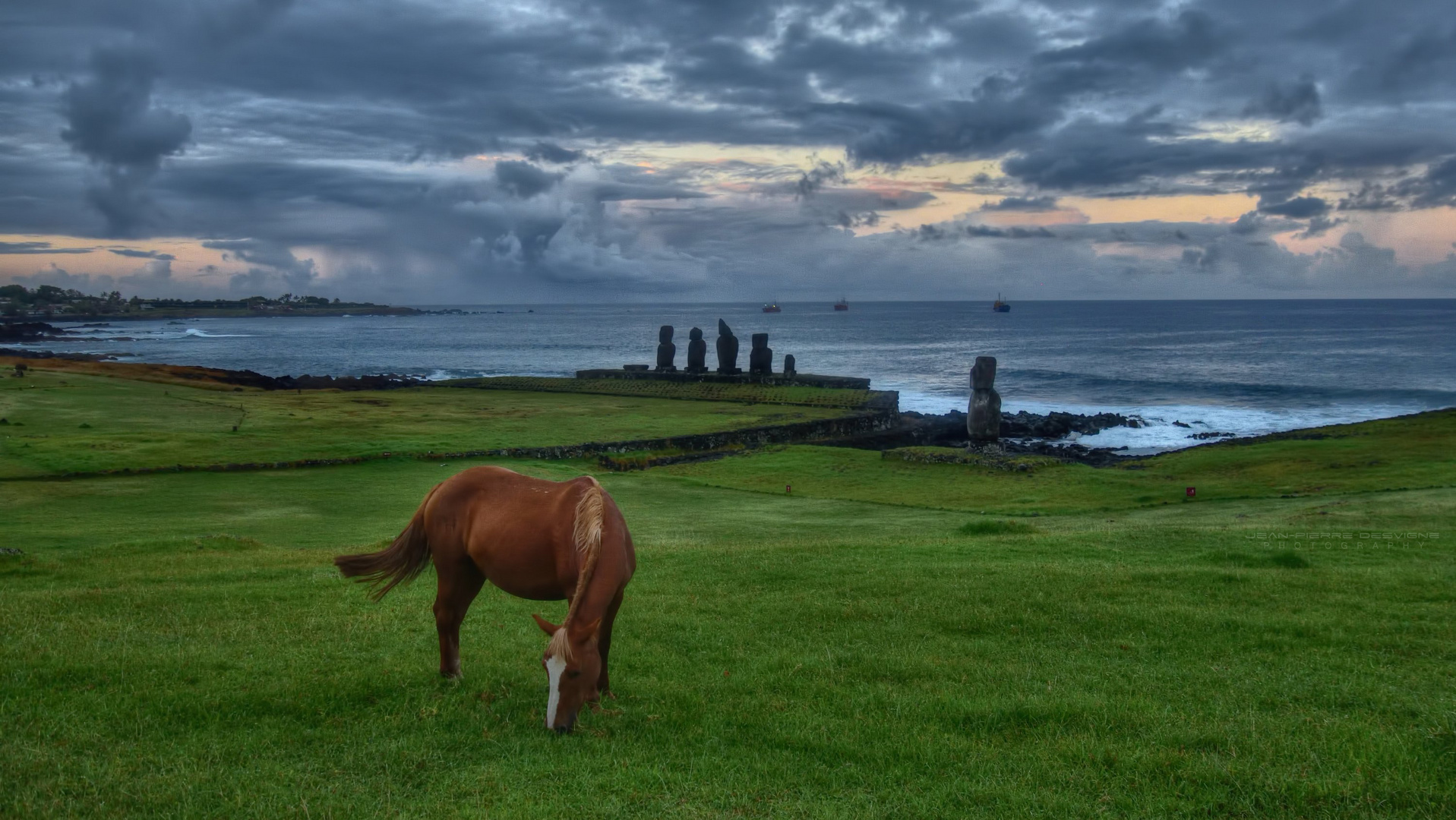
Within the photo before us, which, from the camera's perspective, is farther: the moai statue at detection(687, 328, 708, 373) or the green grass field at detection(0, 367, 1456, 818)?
the moai statue at detection(687, 328, 708, 373)

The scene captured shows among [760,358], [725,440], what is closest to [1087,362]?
[760,358]

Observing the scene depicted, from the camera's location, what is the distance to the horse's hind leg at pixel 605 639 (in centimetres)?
762

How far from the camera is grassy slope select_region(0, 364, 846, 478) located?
32772 millimetres

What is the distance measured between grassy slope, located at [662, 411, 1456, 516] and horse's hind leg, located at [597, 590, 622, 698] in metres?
20.4

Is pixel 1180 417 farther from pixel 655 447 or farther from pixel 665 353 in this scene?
pixel 655 447

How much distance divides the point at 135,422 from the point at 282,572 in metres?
34.6

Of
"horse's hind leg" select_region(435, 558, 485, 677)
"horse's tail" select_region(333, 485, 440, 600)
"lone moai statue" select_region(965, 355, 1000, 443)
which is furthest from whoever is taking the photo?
"lone moai statue" select_region(965, 355, 1000, 443)

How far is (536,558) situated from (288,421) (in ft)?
141

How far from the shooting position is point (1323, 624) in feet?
33.9

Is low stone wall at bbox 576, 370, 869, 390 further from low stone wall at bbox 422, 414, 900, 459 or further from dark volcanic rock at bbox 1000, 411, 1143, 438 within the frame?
dark volcanic rock at bbox 1000, 411, 1143, 438

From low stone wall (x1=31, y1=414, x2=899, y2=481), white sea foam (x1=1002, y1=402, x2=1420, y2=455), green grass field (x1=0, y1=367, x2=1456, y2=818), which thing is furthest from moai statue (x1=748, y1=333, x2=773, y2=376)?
green grass field (x1=0, y1=367, x2=1456, y2=818)

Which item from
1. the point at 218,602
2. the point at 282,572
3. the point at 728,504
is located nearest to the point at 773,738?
the point at 218,602

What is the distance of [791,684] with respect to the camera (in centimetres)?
859

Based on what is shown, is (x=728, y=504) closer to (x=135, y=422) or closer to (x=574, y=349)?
(x=135, y=422)
